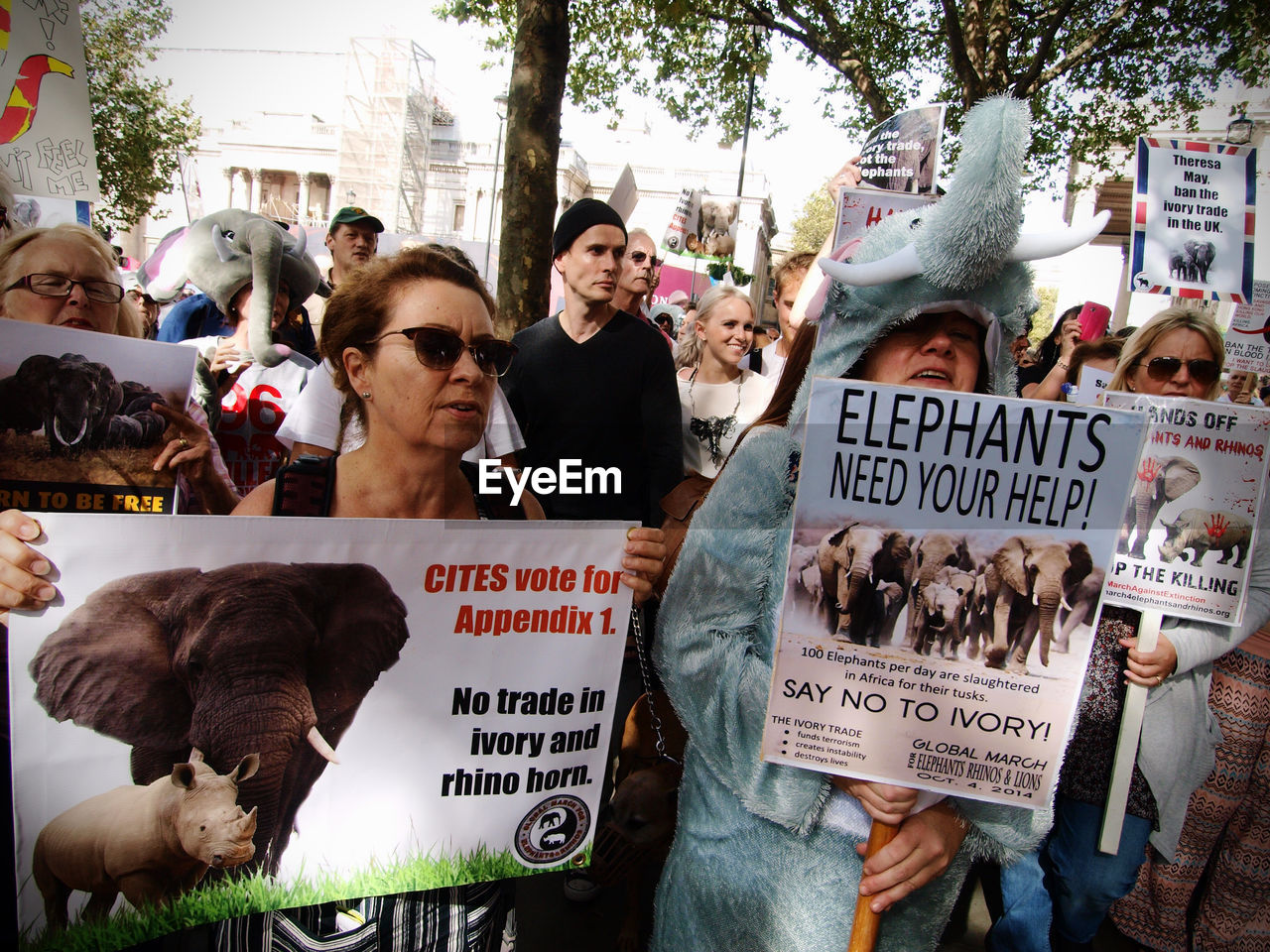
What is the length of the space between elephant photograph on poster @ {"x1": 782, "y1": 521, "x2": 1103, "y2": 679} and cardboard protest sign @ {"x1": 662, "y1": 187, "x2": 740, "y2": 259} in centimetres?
600

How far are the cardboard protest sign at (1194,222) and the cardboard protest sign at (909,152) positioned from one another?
1.44 metres

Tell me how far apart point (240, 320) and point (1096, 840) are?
11.4ft

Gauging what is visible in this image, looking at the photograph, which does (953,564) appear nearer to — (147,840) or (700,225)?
(147,840)

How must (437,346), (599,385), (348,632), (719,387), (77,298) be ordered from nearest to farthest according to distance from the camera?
(348,632), (437,346), (77,298), (599,385), (719,387)

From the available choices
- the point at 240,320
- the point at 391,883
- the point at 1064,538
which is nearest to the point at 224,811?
the point at 391,883

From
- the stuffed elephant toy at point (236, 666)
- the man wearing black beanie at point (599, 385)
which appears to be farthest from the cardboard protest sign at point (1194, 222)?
the stuffed elephant toy at point (236, 666)

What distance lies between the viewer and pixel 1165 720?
99.1 inches

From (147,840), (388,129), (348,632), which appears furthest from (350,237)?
(388,129)

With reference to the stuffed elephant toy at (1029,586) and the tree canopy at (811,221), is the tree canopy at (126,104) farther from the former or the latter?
the tree canopy at (811,221)

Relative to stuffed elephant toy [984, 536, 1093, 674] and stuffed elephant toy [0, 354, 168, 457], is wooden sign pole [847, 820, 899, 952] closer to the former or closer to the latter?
stuffed elephant toy [984, 536, 1093, 674]

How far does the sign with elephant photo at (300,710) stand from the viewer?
4.38 ft

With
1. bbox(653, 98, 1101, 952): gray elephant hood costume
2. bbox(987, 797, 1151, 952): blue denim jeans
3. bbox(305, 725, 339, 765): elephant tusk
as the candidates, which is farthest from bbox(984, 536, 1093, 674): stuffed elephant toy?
bbox(987, 797, 1151, 952): blue denim jeans

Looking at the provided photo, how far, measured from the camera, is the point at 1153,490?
7.76ft

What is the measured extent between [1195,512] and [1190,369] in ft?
2.18
